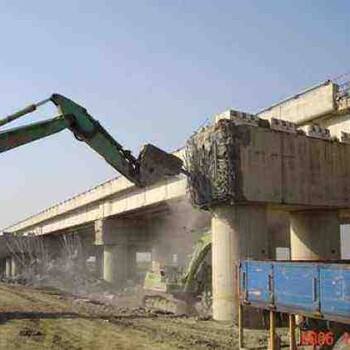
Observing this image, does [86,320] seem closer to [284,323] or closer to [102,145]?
[102,145]

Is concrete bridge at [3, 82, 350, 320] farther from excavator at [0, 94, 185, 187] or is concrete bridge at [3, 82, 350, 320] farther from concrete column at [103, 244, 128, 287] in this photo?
concrete column at [103, 244, 128, 287]

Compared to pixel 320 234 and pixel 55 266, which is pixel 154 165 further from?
pixel 55 266

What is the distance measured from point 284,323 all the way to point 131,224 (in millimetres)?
40107

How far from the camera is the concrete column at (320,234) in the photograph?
2711 cm

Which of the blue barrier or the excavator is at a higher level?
the excavator

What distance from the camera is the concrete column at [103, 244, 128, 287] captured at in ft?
167

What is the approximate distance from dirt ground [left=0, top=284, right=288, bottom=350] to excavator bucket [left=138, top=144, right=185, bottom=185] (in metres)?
6.11

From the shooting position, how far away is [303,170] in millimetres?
25312

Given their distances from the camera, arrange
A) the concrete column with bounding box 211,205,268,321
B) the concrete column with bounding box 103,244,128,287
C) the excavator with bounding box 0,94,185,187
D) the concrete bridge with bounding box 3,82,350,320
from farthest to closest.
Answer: the concrete column with bounding box 103,244,128,287
the excavator with bounding box 0,94,185,187
the concrete bridge with bounding box 3,82,350,320
the concrete column with bounding box 211,205,268,321

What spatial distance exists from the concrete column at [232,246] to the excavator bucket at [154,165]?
134 inches

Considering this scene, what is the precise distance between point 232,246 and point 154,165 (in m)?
5.32
